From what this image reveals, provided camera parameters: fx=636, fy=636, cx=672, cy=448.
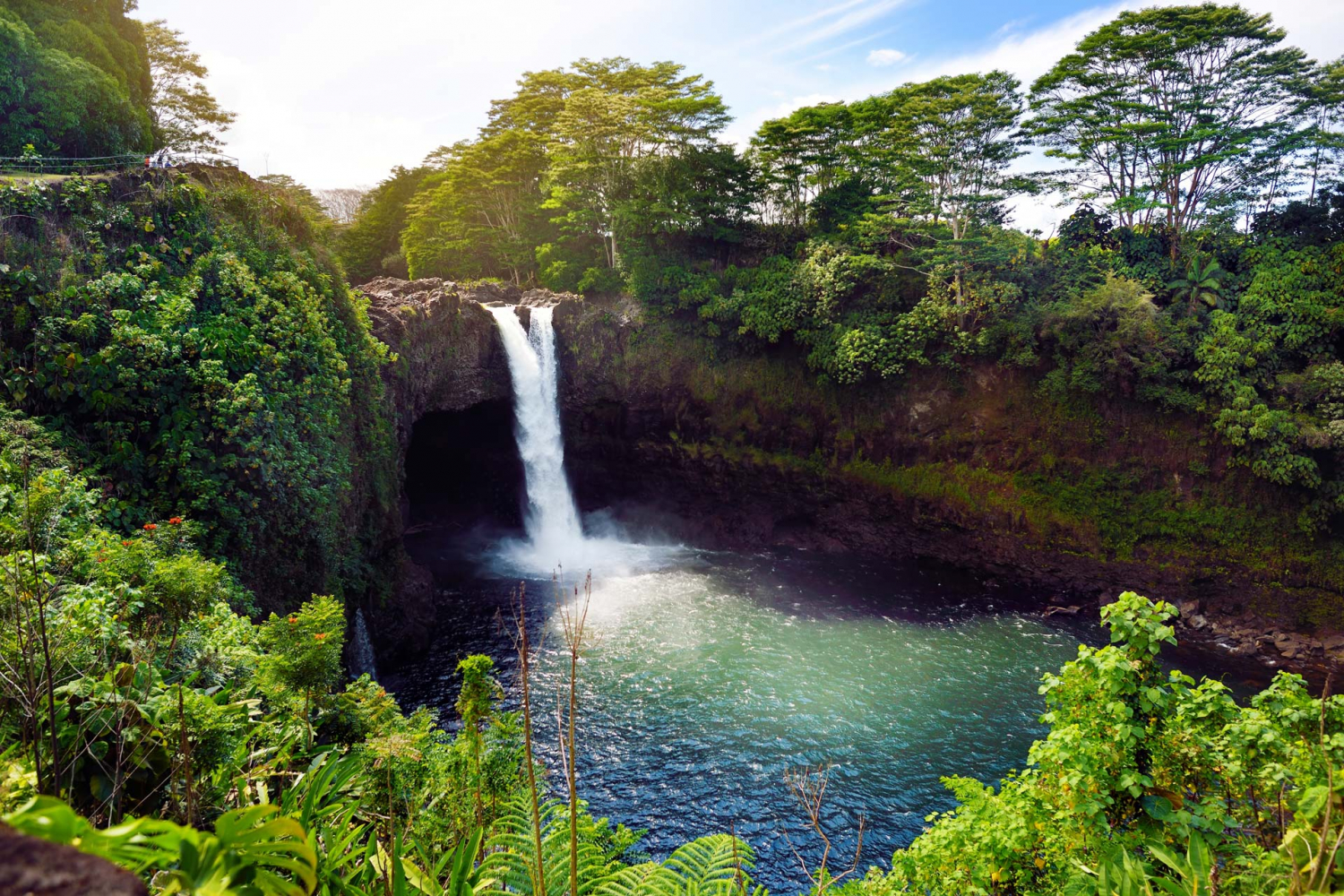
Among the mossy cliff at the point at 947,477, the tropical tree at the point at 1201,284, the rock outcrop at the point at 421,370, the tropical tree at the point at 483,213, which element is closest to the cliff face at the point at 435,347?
the rock outcrop at the point at 421,370

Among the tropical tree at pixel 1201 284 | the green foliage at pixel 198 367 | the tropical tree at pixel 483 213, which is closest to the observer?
the green foliage at pixel 198 367

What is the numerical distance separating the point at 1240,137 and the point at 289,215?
2569cm

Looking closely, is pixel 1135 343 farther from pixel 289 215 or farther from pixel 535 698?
pixel 289 215

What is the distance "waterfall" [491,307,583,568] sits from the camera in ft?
73.7

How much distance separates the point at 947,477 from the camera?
69.5 ft

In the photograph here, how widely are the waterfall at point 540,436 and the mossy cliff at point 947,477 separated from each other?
2.93 feet

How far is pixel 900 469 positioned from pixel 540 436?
12.9 metres

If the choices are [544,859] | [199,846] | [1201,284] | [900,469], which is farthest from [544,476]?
[199,846]

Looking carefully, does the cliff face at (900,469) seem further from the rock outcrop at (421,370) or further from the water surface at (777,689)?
the water surface at (777,689)

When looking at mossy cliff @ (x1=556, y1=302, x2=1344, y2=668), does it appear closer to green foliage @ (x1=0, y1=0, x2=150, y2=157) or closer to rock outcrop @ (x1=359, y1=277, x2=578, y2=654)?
rock outcrop @ (x1=359, y1=277, x2=578, y2=654)

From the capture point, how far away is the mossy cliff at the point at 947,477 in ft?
56.7

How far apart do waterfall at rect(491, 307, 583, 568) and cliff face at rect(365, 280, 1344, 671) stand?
2.09 feet

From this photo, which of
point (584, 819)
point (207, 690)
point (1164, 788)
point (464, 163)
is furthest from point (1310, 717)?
point (464, 163)

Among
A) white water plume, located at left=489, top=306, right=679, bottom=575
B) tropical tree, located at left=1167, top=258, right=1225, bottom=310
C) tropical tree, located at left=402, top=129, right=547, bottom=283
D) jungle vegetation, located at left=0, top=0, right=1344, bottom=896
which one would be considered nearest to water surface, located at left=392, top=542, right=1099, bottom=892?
jungle vegetation, located at left=0, top=0, right=1344, bottom=896
